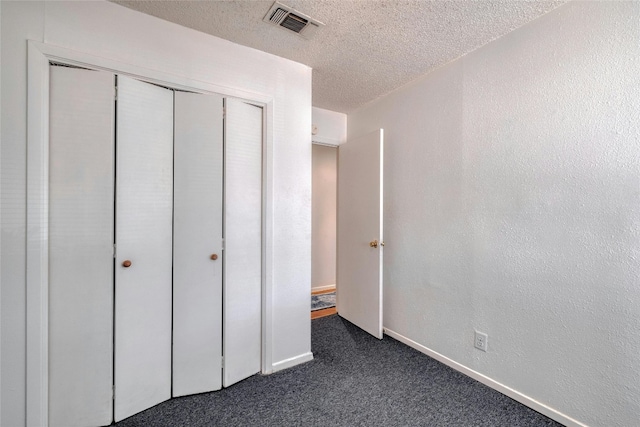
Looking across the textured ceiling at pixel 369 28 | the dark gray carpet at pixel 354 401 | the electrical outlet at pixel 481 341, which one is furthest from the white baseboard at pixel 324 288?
the textured ceiling at pixel 369 28

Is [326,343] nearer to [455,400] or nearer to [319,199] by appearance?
[455,400]

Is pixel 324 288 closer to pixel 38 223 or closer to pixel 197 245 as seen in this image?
pixel 197 245

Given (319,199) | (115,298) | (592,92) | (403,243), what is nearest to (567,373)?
(403,243)

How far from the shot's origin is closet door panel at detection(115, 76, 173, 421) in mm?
1596

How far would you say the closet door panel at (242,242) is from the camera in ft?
6.31

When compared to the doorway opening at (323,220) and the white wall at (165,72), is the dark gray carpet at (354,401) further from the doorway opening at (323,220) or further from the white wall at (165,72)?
the doorway opening at (323,220)

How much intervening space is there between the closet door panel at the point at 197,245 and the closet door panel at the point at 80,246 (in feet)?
1.14

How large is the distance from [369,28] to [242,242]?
166 centimetres

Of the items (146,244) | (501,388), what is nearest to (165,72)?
(146,244)

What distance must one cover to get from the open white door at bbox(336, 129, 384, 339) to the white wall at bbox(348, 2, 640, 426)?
366 millimetres

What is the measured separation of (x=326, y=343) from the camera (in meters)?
2.54

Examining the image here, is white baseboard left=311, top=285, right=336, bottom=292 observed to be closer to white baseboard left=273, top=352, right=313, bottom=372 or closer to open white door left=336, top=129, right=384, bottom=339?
open white door left=336, top=129, right=384, bottom=339

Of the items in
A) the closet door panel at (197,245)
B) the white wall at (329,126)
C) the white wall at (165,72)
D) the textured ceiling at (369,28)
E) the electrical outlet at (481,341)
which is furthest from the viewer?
the white wall at (329,126)

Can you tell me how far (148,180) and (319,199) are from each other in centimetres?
283
